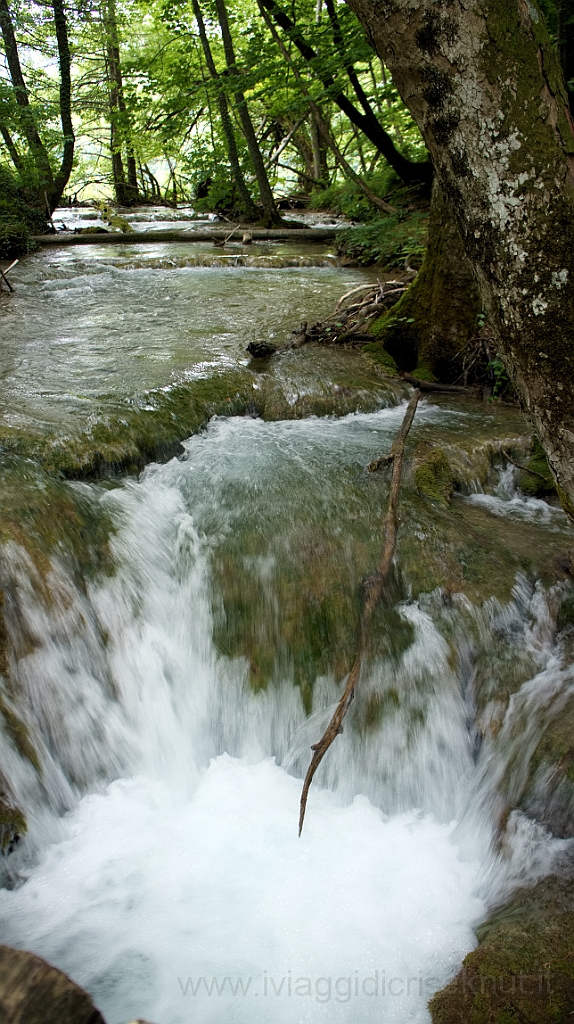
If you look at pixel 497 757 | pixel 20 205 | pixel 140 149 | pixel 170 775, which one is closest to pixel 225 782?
pixel 170 775

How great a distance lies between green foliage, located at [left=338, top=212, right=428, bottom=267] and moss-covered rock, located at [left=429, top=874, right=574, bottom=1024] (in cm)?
806

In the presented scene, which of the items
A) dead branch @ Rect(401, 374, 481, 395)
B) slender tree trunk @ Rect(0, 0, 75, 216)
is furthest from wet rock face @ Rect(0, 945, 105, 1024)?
slender tree trunk @ Rect(0, 0, 75, 216)

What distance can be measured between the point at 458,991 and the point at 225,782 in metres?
1.54

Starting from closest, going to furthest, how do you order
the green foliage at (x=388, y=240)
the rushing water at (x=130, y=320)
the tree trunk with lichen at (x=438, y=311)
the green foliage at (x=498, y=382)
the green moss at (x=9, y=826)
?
1. the green moss at (x=9, y=826)
2. the rushing water at (x=130, y=320)
3. the green foliage at (x=498, y=382)
4. the tree trunk with lichen at (x=438, y=311)
5. the green foliage at (x=388, y=240)

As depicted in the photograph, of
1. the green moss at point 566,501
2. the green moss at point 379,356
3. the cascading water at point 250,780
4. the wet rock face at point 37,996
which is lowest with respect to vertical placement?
the cascading water at point 250,780

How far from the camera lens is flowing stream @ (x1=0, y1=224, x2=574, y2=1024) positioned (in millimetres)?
2480

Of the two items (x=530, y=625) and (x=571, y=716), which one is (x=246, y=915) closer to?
(x=571, y=716)

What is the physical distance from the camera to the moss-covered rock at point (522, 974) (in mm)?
1863

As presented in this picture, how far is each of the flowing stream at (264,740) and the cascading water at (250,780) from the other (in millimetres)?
10

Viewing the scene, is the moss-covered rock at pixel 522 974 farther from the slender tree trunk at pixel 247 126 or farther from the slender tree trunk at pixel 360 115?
the slender tree trunk at pixel 247 126

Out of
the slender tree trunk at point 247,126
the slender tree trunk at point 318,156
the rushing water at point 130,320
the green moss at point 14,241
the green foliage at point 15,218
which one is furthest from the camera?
the slender tree trunk at point 318,156

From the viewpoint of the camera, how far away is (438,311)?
563 centimetres

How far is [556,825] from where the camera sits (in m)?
2.51

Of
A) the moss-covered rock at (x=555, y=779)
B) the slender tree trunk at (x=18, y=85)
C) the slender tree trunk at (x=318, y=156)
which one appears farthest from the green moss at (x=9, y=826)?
the slender tree trunk at (x=318, y=156)
